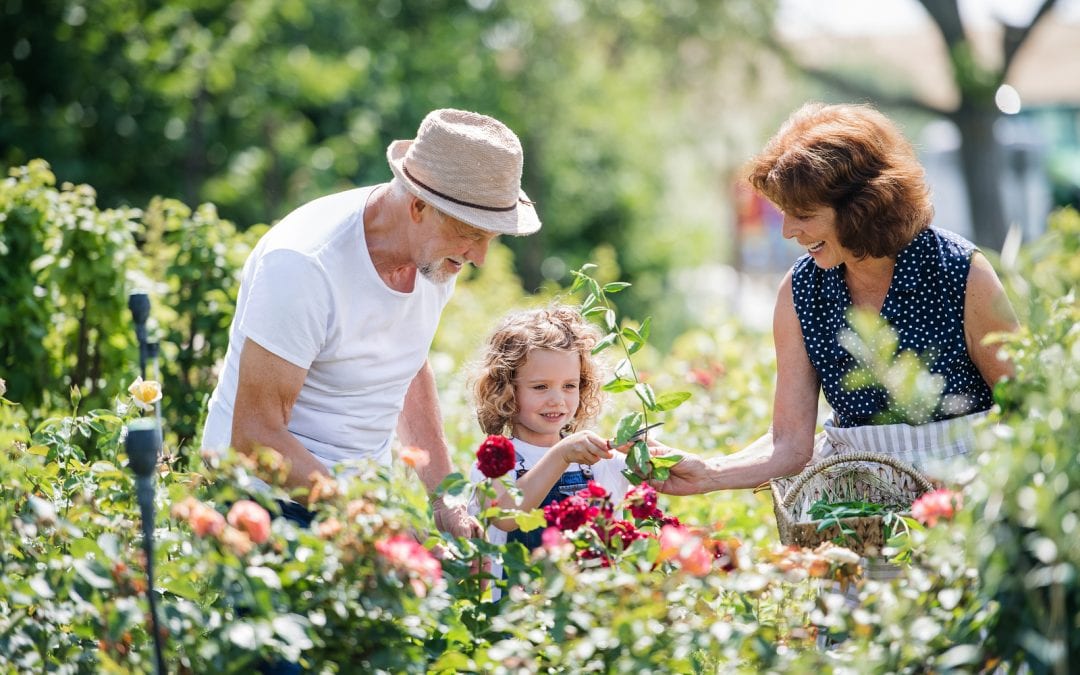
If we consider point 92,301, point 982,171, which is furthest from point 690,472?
point 982,171

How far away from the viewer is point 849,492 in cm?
276

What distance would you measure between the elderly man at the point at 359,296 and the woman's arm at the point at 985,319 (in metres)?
1.02

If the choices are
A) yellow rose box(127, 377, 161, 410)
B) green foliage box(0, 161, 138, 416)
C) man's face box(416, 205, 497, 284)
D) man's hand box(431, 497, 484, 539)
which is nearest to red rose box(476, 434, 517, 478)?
man's hand box(431, 497, 484, 539)

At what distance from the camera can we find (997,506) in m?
1.79

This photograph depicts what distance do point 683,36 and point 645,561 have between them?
11.5 m

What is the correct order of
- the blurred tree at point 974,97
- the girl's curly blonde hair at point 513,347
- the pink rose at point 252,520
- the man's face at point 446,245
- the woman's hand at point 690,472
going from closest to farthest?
the pink rose at point 252,520
the man's face at point 446,245
the woman's hand at point 690,472
the girl's curly blonde hair at point 513,347
the blurred tree at point 974,97

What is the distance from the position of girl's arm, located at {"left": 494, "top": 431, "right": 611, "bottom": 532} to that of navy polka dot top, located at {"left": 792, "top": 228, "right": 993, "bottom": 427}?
61 centimetres

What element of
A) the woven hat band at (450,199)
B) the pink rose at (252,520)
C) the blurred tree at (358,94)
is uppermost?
the woven hat band at (450,199)

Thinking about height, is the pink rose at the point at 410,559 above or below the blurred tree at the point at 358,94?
above

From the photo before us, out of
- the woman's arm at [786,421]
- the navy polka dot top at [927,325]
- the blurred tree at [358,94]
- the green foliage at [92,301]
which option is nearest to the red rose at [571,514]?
the woman's arm at [786,421]

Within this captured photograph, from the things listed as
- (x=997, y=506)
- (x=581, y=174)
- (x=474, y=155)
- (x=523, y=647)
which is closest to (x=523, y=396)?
(x=474, y=155)

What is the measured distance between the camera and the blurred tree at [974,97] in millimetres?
10957

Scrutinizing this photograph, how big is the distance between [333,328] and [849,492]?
48.8 inches

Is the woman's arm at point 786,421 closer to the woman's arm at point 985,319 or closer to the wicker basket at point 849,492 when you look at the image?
the wicker basket at point 849,492
